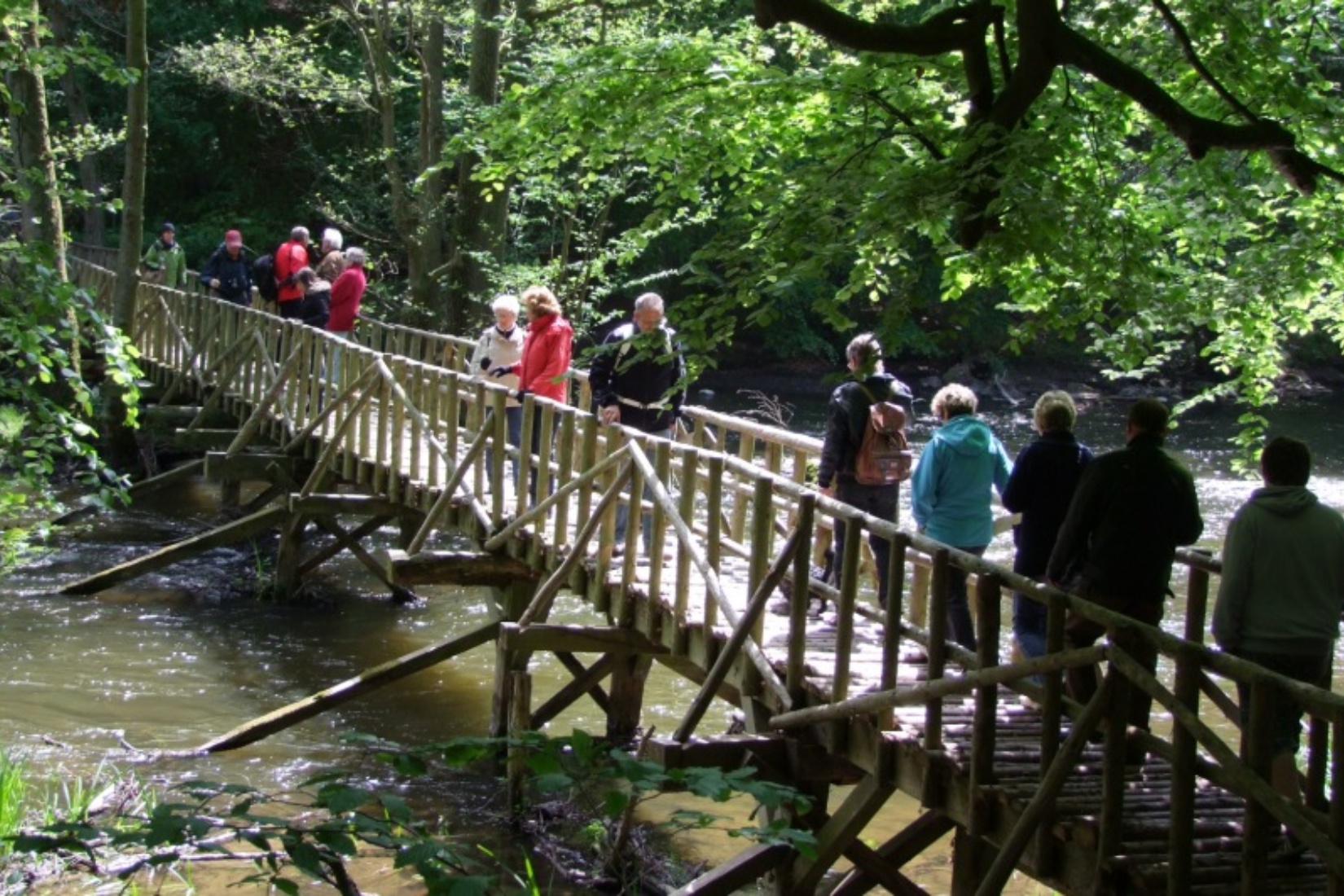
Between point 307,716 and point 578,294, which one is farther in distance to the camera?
point 578,294

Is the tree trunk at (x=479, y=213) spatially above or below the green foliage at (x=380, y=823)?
above

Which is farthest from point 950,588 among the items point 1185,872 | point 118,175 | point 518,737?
point 118,175

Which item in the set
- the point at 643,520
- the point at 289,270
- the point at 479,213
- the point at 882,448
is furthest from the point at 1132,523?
the point at 479,213

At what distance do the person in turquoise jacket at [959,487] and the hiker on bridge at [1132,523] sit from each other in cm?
154

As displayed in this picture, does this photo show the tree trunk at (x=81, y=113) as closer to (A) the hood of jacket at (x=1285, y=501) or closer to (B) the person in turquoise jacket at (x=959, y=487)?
(B) the person in turquoise jacket at (x=959, y=487)

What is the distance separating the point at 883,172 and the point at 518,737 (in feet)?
12.1

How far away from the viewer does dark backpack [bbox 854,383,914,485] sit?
8688 mm

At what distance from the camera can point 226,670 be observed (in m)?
13.2

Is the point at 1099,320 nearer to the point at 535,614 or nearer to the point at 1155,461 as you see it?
the point at 1155,461

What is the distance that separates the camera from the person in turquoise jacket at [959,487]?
8.00m

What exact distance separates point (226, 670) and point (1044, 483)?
831 cm

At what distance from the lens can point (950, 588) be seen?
25.9ft

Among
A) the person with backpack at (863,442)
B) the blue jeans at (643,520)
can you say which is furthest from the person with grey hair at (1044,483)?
the blue jeans at (643,520)

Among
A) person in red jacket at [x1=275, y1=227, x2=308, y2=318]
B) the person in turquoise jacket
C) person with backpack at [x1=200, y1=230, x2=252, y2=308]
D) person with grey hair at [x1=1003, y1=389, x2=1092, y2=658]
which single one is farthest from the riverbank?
person with grey hair at [x1=1003, y1=389, x2=1092, y2=658]
